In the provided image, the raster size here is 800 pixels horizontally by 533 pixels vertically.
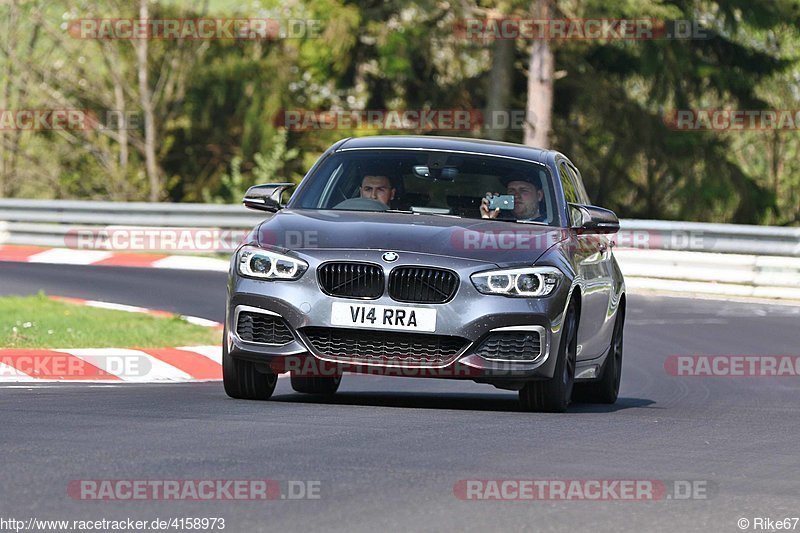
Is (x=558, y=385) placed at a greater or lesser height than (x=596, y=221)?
lesser

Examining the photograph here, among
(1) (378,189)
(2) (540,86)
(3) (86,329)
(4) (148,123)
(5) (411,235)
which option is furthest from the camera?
(4) (148,123)

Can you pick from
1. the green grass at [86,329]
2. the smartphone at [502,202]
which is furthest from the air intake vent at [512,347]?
the green grass at [86,329]

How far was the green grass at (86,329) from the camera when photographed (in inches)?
508

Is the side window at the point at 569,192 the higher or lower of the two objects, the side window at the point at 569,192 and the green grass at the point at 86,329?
the higher

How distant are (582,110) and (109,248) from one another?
12525 mm

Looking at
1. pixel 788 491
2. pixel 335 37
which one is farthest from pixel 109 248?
pixel 788 491

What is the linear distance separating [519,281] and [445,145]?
1.76m

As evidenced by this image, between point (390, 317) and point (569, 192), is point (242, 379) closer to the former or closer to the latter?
point (390, 317)

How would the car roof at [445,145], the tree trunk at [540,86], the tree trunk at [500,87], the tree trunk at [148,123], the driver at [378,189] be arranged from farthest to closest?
the tree trunk at [148,123]
the tree trunk at [500,87]
the tree trunk at [540,86]
the car roof at [445,145]
the driver at [378,189]

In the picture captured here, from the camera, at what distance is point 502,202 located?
33.8 ft

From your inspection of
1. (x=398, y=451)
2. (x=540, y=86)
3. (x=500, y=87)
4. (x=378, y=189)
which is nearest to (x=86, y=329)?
(x=378, y=189)

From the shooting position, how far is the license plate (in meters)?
9.07

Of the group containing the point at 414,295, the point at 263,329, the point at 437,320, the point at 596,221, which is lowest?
the point at 263,329

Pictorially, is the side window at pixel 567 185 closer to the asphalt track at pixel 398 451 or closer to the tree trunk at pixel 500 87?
the asphalt track at pixel 398 451
